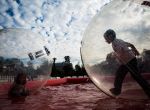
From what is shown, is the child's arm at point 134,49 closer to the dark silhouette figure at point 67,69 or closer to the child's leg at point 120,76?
the child's leg at point 120,76

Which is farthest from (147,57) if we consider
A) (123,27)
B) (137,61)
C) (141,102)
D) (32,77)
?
(32,77)

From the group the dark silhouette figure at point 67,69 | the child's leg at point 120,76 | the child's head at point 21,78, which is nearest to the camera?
the child's leg at point 120,76

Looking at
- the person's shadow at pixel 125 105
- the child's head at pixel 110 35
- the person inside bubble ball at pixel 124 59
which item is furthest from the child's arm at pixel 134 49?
the person's shadow at pixel 125 105

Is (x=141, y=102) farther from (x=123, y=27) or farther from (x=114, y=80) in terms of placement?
(x=123, y=27)

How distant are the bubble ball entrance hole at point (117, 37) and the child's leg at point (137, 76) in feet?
0.20

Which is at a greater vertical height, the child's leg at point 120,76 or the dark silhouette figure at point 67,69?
the dark silhouette figure at point 67,69

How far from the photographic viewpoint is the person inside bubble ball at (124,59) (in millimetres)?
6199

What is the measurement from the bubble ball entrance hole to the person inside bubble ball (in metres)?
0.06

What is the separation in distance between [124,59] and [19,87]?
3.30 m

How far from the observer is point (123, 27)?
6.20m

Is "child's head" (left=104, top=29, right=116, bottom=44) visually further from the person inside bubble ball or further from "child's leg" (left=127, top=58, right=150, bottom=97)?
"child's leg" (left=127, top=58, right=150, bottom=97)

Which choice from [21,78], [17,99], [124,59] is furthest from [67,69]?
[124,59]

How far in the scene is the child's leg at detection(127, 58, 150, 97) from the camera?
6.18m

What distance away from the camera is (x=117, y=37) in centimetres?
627
